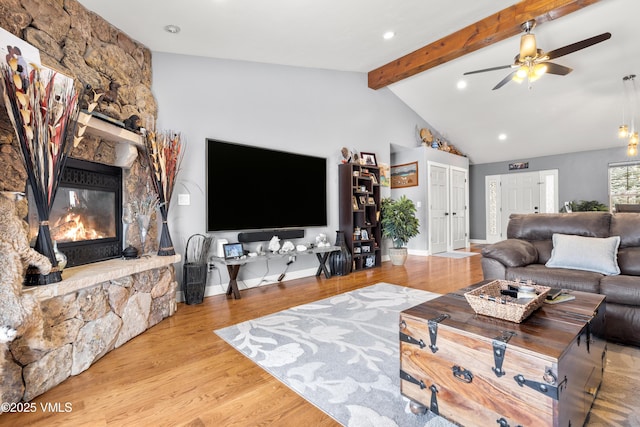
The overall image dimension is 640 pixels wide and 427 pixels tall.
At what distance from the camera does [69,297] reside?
1831 millimetres

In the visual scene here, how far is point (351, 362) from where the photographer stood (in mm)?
1918

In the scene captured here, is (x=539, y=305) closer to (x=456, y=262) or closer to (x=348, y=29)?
(x=348, y=29)

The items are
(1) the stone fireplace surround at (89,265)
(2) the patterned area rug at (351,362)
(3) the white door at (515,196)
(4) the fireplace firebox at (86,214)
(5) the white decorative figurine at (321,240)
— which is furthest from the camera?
(3) the white door at (515,196)

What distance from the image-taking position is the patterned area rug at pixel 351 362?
1432 mm

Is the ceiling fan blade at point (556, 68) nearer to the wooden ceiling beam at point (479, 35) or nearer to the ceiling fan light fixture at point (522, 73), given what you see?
the ceiling fan light fixture at point (522, 73)

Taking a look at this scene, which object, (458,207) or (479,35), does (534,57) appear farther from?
(458,207)

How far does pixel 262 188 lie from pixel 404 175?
3902mm

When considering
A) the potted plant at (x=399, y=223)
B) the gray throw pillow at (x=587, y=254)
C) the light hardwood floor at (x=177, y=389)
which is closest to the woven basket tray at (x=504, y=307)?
the light hardwood floor at (x=177, y=389)

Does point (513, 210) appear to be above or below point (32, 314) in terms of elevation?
above

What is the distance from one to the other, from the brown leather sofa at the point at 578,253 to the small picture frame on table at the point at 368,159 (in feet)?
8.26

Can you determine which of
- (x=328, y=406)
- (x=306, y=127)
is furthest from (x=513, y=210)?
(x=328, y=406)

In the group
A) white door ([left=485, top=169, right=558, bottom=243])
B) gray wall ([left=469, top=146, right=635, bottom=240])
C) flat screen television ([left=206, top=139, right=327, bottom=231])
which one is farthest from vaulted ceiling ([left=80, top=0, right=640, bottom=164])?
flat screen television ([left=206, top=139, right=327, bottom=231])

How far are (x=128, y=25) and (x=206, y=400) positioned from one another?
10.2ft

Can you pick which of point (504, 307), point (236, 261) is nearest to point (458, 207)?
point (236, 261)
